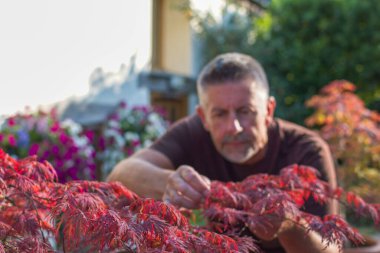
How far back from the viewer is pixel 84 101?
6438mm

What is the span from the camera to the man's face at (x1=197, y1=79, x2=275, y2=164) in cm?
240

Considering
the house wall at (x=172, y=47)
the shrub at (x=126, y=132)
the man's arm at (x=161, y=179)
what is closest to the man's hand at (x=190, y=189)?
the man's arm at (x=161, y=179)

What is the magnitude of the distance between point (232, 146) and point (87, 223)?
1184 millimetres

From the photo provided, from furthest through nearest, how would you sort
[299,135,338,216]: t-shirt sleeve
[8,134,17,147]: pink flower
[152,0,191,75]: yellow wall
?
[152,0,191,75]: yellow wall
[8,134,17,147]: pink flower
[299,135,338,216]: t-shirt sleeve

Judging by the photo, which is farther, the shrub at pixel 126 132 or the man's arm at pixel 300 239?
the shrub at pixel 126 132

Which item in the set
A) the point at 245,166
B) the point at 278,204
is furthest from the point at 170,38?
the point at 278,204

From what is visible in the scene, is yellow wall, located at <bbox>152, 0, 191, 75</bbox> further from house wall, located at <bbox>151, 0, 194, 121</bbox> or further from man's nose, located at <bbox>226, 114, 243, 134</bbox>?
man's nose, located at <bbox>226, 114, 243, 134</bbox>

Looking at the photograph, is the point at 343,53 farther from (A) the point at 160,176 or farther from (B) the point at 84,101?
(A) the point at 160,176

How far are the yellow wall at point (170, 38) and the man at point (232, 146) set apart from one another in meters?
6.14

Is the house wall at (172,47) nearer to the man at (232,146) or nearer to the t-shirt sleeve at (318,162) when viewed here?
the man at (232,146)

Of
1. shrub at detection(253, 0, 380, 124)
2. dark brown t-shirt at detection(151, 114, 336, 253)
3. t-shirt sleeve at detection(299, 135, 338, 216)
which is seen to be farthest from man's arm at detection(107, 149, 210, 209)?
shrub at detection(253, 0, 380, 124)

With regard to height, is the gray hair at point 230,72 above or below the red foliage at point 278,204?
above

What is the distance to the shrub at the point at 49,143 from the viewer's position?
4527 mm

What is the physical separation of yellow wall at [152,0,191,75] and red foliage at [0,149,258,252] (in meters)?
7.21
